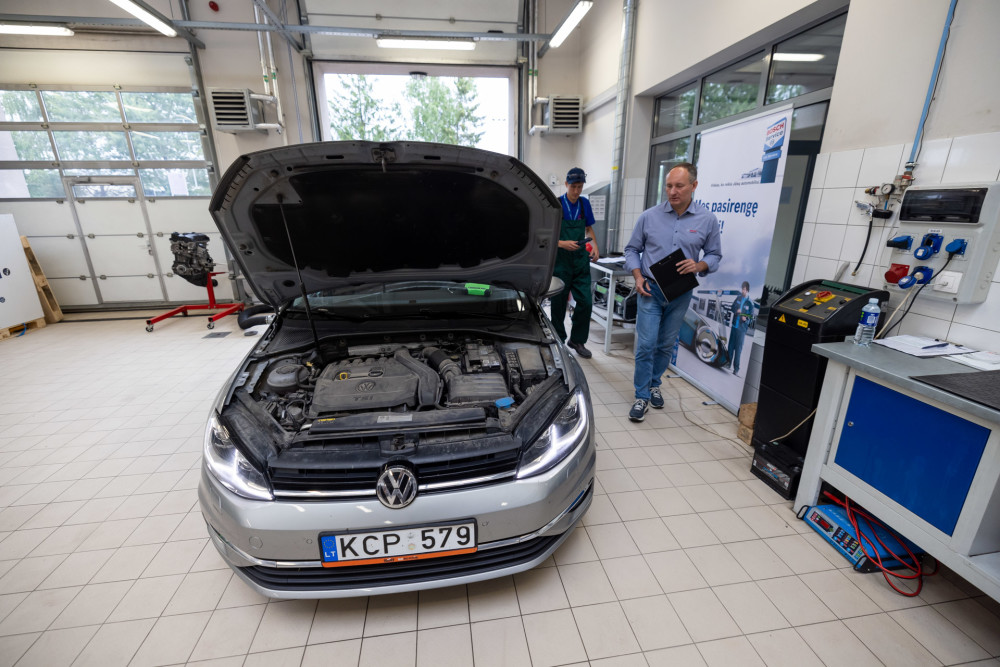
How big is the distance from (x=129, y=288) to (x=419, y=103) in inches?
184

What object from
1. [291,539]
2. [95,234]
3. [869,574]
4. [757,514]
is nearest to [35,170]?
[95,234]

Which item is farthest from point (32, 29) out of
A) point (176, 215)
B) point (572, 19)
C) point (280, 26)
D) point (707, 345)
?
point (707, 345)

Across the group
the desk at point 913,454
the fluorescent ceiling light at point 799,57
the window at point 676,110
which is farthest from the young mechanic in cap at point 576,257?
the desk at point 913,454

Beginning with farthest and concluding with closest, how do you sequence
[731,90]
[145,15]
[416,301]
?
[145,15] < [731,90] < [416,301]

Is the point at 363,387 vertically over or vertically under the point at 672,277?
under

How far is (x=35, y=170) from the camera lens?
5.22 m

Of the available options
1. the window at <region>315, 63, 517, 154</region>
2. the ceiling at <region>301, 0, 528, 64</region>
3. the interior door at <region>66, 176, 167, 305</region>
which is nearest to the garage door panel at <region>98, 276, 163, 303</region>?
the interior door at <region>66, 176, 167, 305</region>

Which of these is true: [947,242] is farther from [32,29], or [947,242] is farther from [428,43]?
[32,29]

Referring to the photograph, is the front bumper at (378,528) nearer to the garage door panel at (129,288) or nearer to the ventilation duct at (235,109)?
the ventilation duct at (235,109)

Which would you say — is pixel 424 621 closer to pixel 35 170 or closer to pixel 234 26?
pixel 234 26

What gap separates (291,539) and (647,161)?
4.65 m

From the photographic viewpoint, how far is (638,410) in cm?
270

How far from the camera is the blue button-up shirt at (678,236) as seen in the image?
2564 mm

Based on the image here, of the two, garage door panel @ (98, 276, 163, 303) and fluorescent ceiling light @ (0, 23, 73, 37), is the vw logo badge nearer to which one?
garage door panel @ (98, 276, 163, 303)
